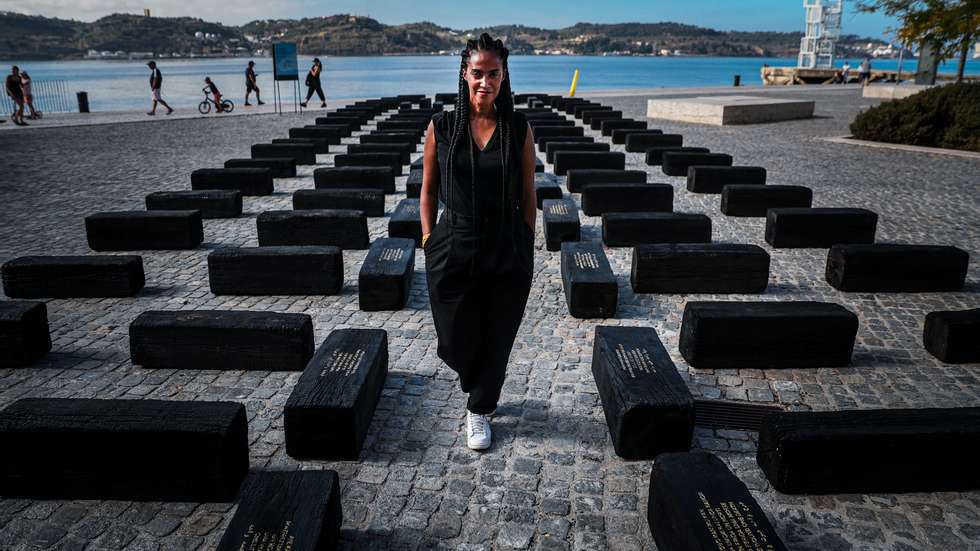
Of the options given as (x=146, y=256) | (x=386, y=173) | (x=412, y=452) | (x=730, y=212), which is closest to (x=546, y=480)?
(x=412, y=452)

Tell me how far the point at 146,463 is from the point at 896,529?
4237 millimetres

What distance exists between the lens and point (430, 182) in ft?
13.6

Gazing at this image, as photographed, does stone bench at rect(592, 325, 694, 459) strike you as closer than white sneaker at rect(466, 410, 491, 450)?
Yes

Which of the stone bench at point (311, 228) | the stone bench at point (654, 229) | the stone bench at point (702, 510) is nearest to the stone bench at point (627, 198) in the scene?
the stone bench at point (654, 229)

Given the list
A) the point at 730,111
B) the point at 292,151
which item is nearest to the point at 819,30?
the point at 730,111

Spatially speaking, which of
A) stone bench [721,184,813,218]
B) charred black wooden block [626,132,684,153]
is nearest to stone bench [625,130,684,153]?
charred black wooden block [626,132,684,153]

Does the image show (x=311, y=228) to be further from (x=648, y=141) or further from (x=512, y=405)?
(x=648, y=141)

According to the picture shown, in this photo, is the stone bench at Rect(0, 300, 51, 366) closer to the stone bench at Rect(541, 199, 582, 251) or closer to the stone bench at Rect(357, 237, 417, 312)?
the stone bench at Rect(357, 237, 417, 312)

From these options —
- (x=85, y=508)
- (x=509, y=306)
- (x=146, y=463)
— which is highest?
(x=509, y=306)

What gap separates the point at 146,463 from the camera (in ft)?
12.8

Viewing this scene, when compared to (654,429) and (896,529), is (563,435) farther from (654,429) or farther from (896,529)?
(896,529)

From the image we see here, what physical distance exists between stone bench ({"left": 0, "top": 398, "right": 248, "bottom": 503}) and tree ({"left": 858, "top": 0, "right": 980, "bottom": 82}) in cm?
2438

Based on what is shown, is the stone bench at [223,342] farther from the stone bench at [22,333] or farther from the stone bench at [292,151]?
the stone bench at [292,151]

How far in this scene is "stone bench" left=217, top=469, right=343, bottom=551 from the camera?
316cm
